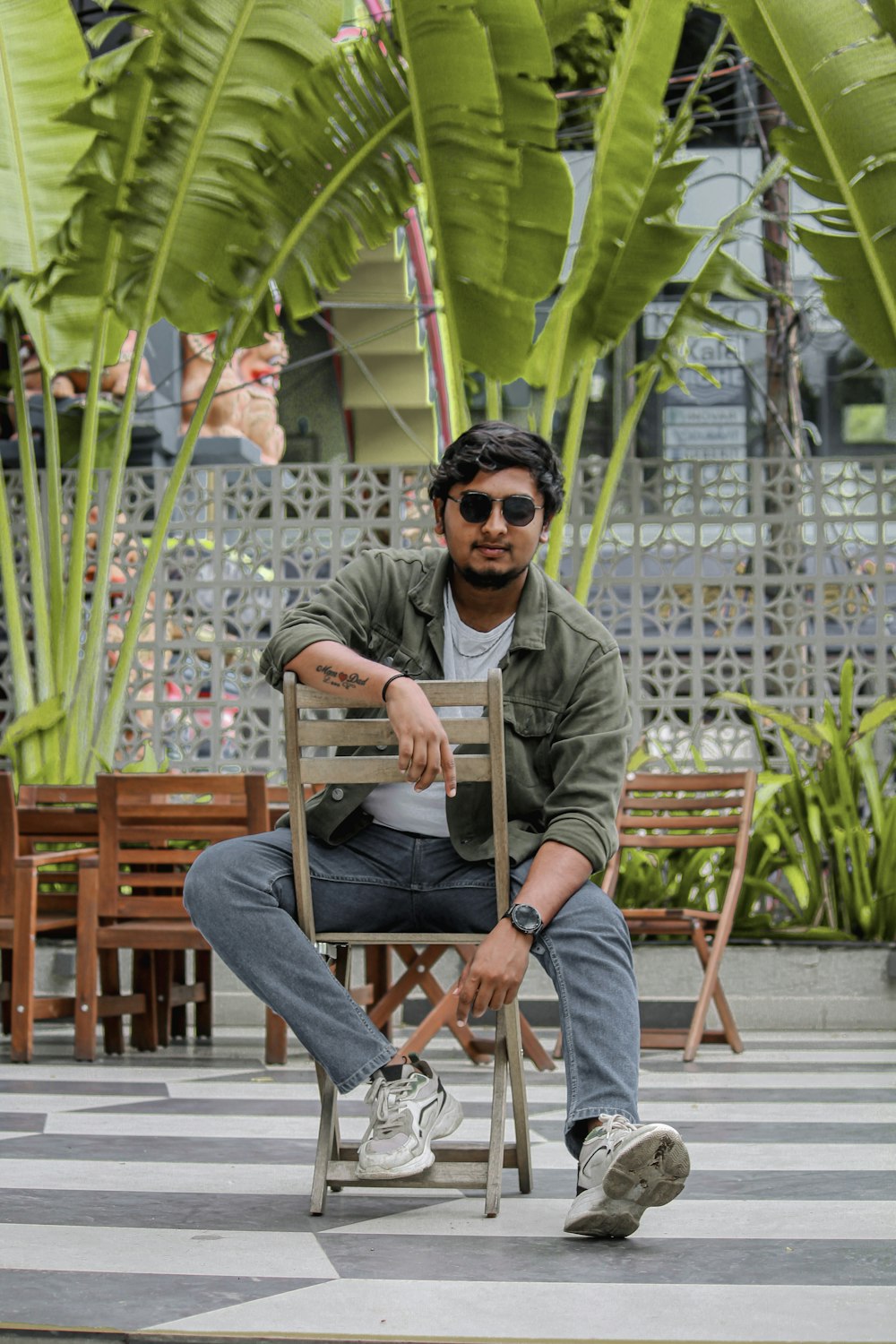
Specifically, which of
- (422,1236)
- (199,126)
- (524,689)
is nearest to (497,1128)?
(422,1236)

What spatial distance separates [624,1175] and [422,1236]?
378 mm

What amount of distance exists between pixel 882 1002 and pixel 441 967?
1.76 m

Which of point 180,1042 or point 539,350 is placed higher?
point 539,350

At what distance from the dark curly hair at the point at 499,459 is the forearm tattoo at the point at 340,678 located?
492 mm

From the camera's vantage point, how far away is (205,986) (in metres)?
6.55

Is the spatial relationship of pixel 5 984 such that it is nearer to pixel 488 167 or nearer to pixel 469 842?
pixel 469 842

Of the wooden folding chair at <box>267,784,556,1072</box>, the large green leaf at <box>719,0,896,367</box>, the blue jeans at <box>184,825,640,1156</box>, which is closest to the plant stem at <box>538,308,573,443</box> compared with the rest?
the large green leaf at <box>719,0,896,367</box>

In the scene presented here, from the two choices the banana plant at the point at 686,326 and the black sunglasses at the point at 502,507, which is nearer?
the black sunglasses at the point at 502,507

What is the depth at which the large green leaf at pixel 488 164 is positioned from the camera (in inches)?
271

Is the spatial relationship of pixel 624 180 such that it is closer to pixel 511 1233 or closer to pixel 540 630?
pixel 540 630

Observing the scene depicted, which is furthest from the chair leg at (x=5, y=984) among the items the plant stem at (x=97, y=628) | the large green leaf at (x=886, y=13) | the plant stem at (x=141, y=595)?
the large green leaf at (x=886, y=13)

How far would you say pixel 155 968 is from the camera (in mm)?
6371

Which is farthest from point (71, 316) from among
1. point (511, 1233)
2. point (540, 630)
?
point (511, 1233)

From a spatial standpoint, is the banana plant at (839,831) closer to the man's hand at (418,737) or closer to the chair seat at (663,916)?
the chair seat at (663,916)
